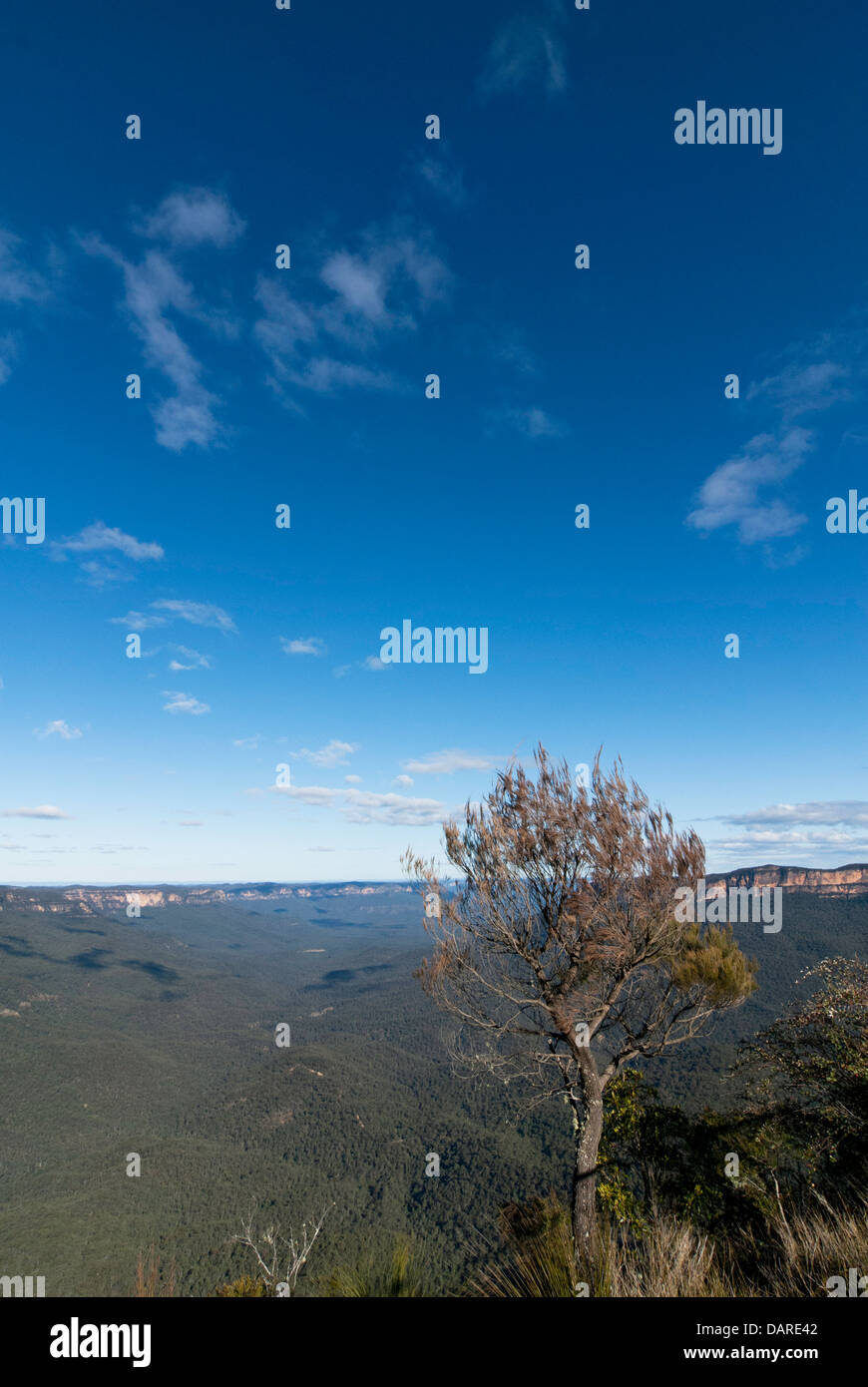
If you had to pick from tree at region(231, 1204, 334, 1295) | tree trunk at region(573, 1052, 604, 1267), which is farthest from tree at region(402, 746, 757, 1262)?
tree at region(231, 1204, 334, 1295)

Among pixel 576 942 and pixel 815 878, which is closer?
pixel 576 942

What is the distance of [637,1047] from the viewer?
434 inches

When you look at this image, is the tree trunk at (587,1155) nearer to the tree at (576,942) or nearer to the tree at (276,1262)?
the tree at (576,942)

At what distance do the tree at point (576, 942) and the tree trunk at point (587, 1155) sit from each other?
0.07 ft

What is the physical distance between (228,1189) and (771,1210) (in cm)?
10315

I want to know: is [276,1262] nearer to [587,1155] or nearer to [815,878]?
[587,1155]

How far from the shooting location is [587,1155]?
9.98 meters

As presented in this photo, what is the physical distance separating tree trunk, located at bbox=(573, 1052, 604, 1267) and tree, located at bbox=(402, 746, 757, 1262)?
0.07 ft

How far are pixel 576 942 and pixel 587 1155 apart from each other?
143 inches

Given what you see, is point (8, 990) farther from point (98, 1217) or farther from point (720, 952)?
point (720, 952)

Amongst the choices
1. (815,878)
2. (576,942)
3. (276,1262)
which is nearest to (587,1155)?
(576,942)

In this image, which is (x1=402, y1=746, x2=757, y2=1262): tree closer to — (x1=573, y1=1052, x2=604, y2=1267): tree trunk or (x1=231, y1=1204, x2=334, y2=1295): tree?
(x1=573, y1=1052, x2=604, y2=1267): tree trunk

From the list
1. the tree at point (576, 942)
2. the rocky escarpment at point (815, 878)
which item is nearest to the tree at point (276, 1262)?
the tree at point (576, 942)
